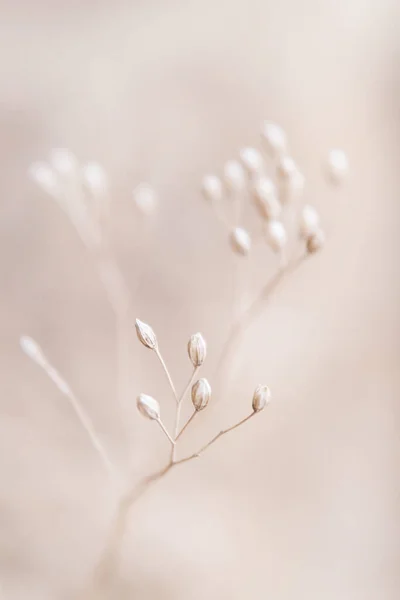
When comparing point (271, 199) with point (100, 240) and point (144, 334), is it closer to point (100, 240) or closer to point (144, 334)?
point (144, 334)

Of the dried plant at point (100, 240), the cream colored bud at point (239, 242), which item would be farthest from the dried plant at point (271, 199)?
the dried plant at point (100, 240)

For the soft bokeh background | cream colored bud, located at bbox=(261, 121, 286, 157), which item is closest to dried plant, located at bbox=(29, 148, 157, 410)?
the soft bokeh background

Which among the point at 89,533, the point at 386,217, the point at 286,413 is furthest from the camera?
the point at 386,217

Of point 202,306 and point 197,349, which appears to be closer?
point 197,349

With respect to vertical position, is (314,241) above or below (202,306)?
above

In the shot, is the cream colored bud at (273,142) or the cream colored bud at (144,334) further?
the cream colored bud at (273,142)

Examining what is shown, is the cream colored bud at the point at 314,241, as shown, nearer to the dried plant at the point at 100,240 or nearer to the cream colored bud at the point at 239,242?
the cream colored bud at the point at 239,242

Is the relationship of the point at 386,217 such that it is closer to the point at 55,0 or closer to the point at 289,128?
the point at 289,128

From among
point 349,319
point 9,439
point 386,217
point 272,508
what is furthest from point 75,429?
point 386,217

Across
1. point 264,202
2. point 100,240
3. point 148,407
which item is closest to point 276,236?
point 264,202
